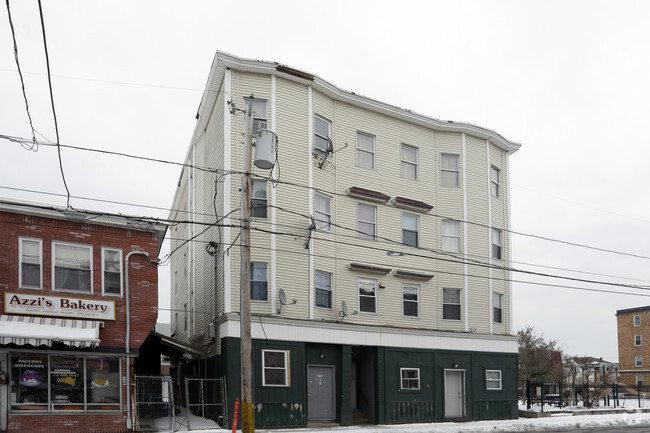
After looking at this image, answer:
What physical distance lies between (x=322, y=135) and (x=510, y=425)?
544 inches

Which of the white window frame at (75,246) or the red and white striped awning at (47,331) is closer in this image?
the red and white striped awning at (47,331)

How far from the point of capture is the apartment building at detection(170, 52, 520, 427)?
25109mm

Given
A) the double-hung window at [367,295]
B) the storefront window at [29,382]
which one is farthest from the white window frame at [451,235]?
the storefront window at [29,382]

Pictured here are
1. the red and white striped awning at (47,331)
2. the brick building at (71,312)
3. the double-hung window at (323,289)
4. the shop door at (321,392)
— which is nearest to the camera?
the red and white striped awning at (47,331)

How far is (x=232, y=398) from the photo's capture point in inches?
919

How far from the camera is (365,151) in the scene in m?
29.2

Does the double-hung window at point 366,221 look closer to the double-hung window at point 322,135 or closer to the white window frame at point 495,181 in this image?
the double-hung window at point 322,135

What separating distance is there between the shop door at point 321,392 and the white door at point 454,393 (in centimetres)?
579

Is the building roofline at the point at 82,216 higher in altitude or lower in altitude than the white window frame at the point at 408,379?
higher

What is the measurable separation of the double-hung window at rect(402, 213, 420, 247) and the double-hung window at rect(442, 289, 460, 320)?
264 cm

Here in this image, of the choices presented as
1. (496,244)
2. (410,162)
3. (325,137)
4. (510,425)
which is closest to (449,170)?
(410,162)

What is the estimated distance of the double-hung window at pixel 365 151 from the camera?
29094 mm

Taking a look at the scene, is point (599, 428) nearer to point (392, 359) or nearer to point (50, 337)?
point (392, 359)

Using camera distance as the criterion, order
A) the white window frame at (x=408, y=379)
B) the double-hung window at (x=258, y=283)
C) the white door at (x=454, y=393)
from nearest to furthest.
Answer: the double-hung window at (x=258, y=283) → the white window frame at (x=408, y=379) → the white door at (x=454, y=393)
